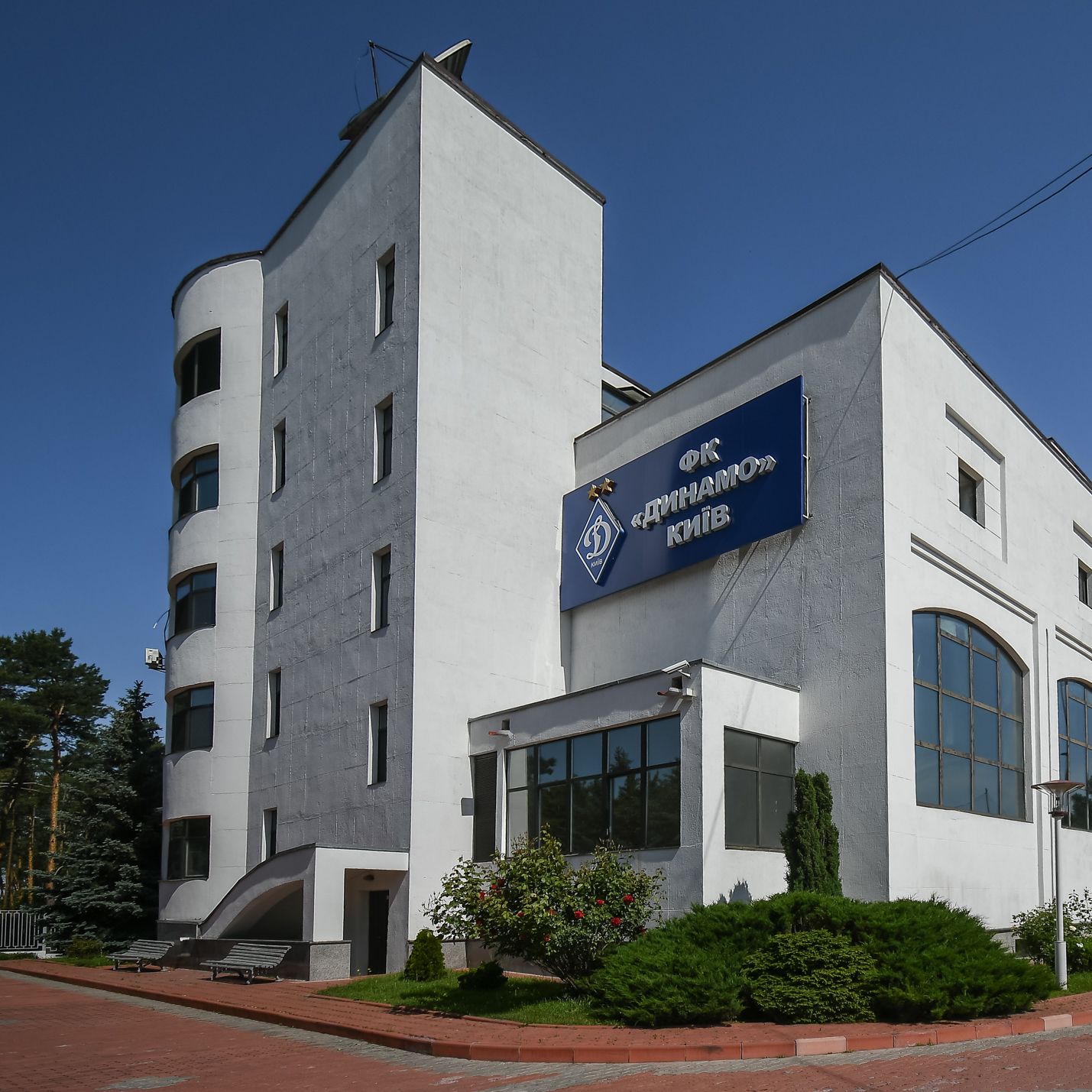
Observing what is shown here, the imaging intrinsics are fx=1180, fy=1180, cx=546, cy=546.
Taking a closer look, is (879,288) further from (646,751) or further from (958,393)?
(646,751)

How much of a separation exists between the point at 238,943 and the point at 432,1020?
9817 mm

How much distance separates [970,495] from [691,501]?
630cm

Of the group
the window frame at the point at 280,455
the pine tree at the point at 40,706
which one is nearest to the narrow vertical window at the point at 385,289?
the window frame at the point at 280,455

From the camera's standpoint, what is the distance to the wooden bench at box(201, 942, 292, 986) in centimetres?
2392

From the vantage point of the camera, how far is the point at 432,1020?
17.3m

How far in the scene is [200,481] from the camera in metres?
35.5

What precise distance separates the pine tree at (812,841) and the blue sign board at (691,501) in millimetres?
5302

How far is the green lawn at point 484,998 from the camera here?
1672cm

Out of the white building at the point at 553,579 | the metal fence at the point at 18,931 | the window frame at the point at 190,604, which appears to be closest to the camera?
the white building at the point at 553,579

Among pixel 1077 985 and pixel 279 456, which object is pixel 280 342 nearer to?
pixel 279 456

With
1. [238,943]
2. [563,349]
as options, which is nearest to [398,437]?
[563,349]

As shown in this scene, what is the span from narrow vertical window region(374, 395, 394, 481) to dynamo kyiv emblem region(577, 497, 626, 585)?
5028 mm

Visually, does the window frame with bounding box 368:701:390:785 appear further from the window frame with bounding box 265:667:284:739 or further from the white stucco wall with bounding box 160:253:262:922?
the white stucco wall with bounding box 160:253:262:922

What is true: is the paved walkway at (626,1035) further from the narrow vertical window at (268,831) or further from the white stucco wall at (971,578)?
the narrow vertical window at (268,831)
